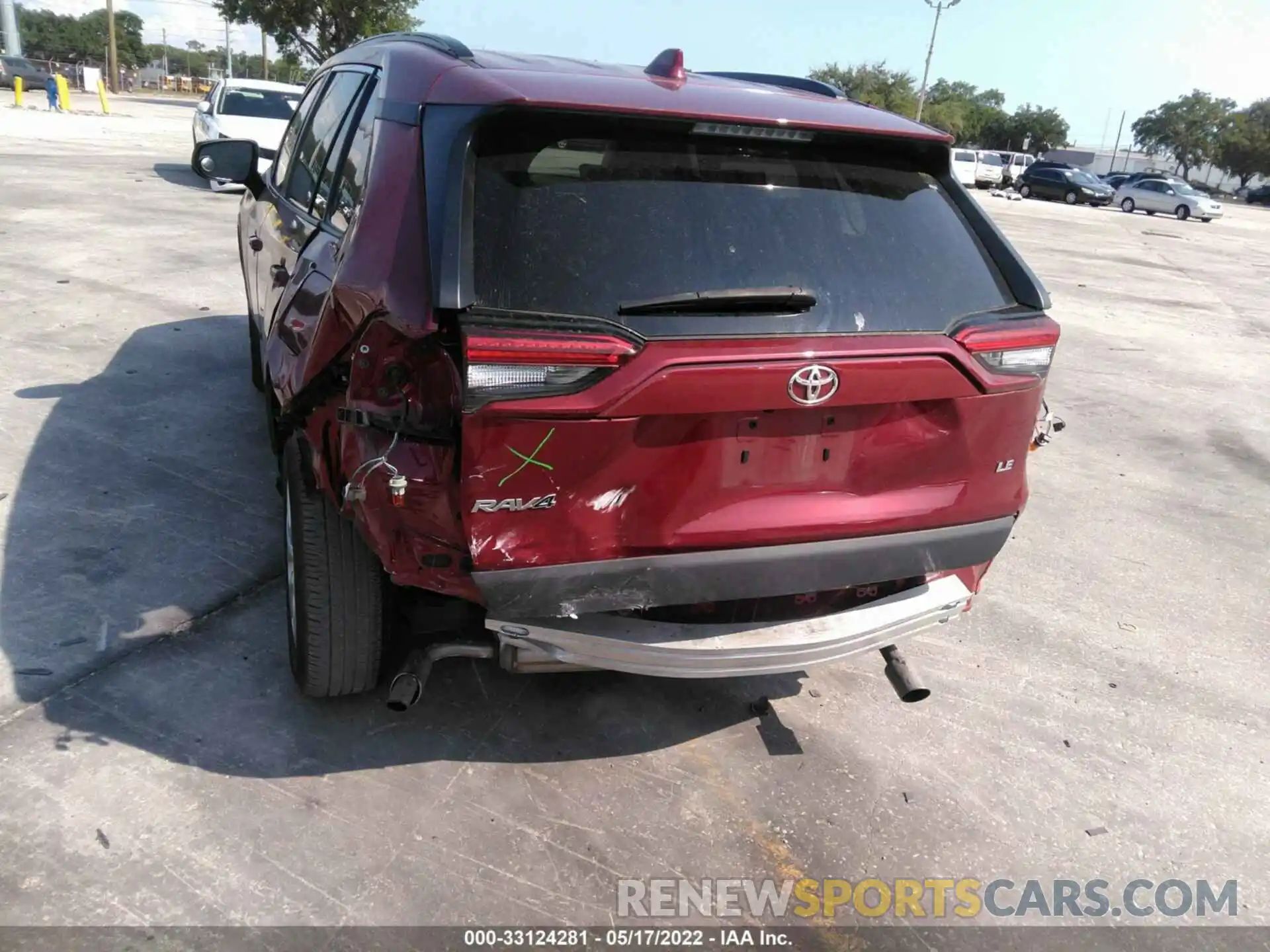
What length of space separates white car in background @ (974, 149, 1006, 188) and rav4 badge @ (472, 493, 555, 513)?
42818 mm

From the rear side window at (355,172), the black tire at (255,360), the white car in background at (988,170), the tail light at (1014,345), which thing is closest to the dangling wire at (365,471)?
the rear side window at (355,172)

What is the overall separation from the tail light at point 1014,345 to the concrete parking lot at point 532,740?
1330 mm

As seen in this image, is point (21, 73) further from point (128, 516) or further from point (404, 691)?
point (404, 691)

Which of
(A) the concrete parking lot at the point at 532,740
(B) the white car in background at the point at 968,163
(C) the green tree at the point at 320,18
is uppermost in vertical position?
(C) the green tree at the point at 320,18

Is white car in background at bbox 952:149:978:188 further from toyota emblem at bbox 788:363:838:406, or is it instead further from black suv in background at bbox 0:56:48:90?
toyota emblem at bbox 788:363:838:406

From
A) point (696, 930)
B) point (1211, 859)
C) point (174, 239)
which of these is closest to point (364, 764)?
point (696, 930)

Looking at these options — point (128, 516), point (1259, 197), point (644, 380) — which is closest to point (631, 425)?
point (644, 380)

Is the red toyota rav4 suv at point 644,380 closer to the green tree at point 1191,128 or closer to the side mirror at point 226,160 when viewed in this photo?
the side mirror at point 226,160

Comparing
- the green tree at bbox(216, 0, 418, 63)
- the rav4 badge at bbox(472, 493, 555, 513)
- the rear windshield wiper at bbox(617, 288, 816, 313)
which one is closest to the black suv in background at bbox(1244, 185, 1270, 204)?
the green tree at bbox(216, 0, 418, 63)

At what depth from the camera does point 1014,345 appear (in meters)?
2.71

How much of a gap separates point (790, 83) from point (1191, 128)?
10381 centimetres

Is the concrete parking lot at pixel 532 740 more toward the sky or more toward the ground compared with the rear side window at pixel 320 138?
more toward the ground

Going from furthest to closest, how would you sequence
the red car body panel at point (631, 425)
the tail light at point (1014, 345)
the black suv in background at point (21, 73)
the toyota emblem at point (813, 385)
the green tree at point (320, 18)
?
1. the black suv in background at point (21, 73)
2. the green tree at point (320, 18)
3. the tail light at point (1014, 345)
4. the toyota emblem at point (813, 385)
5. the red car body panel at point (631, 425)

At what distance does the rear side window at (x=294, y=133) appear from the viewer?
4.41 m
